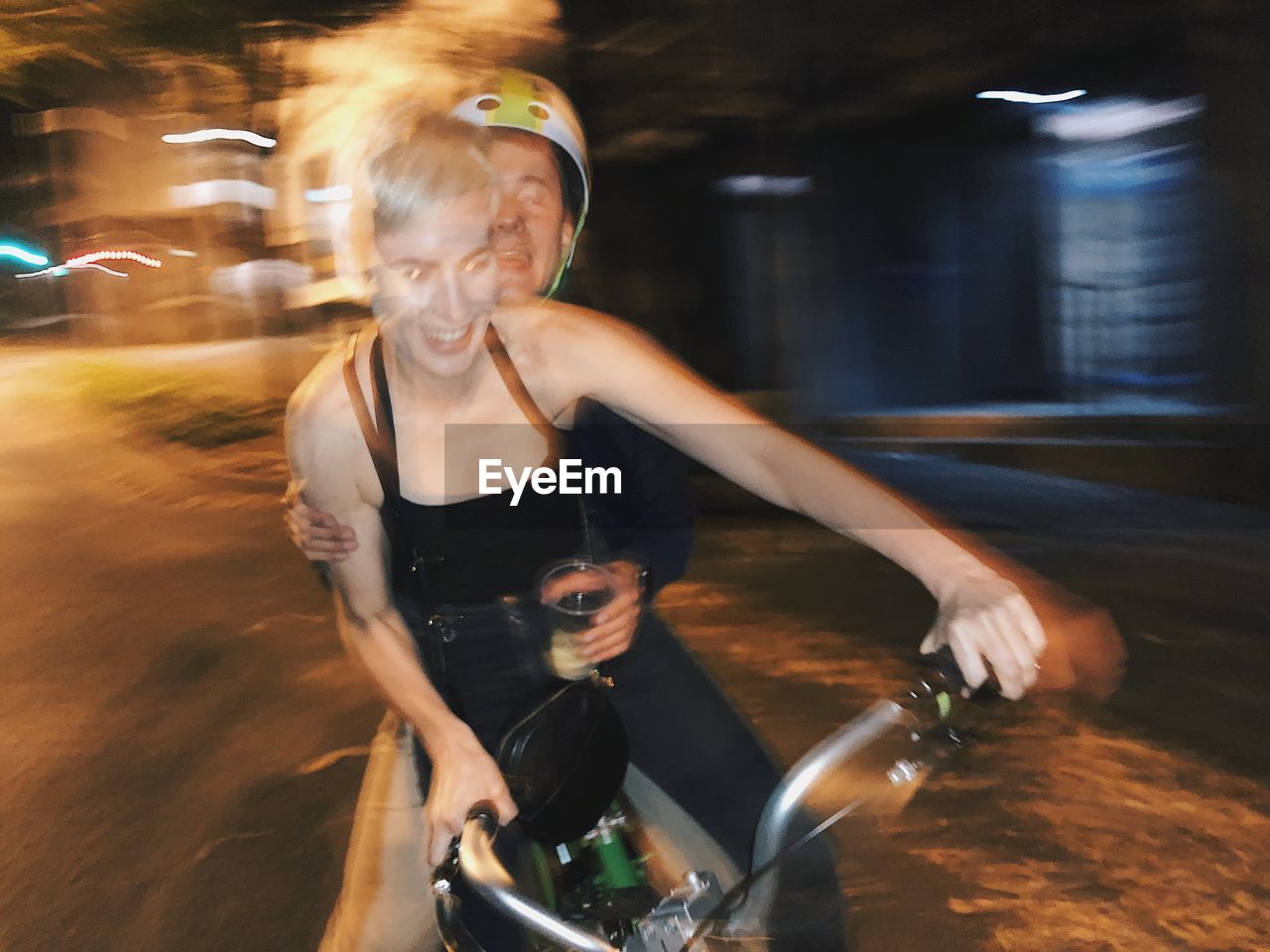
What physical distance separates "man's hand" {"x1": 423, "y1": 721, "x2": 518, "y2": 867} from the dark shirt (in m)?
0.50

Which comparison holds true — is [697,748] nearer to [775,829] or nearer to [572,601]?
[572,601]

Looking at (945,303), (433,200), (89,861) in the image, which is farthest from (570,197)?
(945,303)

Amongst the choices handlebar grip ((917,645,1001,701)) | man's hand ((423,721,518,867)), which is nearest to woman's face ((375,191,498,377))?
man's hand ((423,721,518,867))

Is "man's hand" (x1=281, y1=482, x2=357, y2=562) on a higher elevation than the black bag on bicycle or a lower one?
higher

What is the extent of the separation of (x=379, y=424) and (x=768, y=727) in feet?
9.50

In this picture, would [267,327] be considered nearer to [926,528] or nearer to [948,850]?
[948,850]

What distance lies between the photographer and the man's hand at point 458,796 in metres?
1.43

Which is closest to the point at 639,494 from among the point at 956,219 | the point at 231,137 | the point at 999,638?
the point at 999,638

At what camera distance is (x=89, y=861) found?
11.3 ft

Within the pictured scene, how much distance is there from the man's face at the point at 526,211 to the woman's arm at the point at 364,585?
0.41 metres

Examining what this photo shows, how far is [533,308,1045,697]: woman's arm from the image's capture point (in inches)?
53.9

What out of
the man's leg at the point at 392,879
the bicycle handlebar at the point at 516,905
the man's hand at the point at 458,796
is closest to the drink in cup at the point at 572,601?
the man's hand at the point at 458,796

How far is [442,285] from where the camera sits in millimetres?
1704

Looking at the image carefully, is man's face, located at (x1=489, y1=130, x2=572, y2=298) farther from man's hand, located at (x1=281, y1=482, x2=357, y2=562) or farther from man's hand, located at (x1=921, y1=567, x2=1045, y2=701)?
man's hand, located at (x1=921, y1=567, x2=1045, y2=701)
